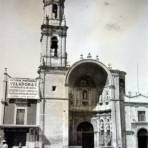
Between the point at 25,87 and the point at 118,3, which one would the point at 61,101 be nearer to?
the point at 25,87

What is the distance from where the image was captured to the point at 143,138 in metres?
15.5

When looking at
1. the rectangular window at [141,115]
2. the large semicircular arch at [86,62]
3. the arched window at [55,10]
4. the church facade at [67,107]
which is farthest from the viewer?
the arched window at [55,10]

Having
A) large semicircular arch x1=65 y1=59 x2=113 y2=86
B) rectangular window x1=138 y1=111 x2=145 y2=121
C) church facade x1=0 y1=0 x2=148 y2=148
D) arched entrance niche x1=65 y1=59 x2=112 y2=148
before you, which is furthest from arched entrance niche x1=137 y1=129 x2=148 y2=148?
large semicircular arch x1=65 y1=59 x2=113 y2=86

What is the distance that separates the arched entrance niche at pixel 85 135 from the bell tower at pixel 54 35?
2803mm

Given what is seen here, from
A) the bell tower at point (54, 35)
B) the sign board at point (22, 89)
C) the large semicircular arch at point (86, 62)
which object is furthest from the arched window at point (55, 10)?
the sign board at point (22, 89)

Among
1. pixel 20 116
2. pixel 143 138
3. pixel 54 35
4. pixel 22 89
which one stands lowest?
pixel 143 138

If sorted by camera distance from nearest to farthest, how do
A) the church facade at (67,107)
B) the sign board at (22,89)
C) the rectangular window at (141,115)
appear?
the church facade at (67,107) → the sign board at (22,89) → the rectangular window at (141,115)

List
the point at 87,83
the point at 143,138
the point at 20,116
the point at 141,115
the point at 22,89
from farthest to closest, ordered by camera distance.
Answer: the point at 87,83 < the point at 141,115 < the point at 143,138 < the point at 22,89 < the point at 20,116

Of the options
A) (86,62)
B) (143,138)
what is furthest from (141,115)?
(86,62)

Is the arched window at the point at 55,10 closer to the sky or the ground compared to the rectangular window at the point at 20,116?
closer to the sky

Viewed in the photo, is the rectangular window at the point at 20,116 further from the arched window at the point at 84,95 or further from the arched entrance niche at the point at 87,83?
the arched window at the point at 84,95

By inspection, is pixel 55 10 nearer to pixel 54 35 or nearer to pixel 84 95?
pixel 54 35

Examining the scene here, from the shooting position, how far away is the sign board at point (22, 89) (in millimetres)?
14523

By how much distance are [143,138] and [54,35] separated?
5.89 m
